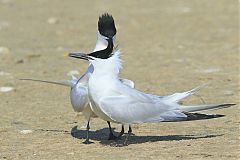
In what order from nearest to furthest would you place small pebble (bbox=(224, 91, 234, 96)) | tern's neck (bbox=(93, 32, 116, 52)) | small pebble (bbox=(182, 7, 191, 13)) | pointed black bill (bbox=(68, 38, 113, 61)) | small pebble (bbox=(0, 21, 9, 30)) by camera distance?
1. pointed black bill (bbox=(68, 38, 113, 61))
2. tern's neck (bbox=(93, 32, 116, 52))
3. small pebble (bbox=(224, 91, 234, 96))
4. small pebble (bbox=(0, 21, 9, 30))
5. small pebble (bbox=(182, 7, 191, 13))

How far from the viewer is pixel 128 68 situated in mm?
8461

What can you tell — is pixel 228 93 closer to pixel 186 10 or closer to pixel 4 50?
pixel 4 50

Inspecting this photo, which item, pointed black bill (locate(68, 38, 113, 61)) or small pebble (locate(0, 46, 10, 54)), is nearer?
pointed black bill (locate(68, 38, 113, 61))

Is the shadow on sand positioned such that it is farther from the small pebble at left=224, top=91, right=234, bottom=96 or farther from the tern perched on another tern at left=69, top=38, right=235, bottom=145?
the small pebble at left=224, top=91, right=234, bottom=96

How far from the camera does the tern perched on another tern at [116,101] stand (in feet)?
16.5

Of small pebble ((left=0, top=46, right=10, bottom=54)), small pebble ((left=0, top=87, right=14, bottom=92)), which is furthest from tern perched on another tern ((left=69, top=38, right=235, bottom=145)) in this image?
small pebble ((left=0, top=46, right=10, bottom=54))

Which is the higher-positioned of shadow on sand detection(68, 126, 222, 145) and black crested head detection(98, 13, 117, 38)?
black crested head detection(98, 13, 117, 38)

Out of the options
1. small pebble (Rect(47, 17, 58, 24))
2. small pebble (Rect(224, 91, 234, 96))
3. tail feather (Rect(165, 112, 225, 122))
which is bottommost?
small pebble (Rect(47, 17, 58, 24))

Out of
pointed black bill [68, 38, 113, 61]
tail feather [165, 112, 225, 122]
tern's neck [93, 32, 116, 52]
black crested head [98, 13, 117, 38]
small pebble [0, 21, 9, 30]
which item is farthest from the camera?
small pebble [0, 21, 9, 30]

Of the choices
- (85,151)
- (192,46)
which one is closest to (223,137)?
(85,151)

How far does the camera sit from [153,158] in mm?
4621

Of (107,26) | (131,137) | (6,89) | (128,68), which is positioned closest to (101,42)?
(107,26)

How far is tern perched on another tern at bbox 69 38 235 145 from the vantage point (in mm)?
5023

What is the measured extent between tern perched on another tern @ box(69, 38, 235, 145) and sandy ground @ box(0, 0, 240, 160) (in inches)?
7.7
